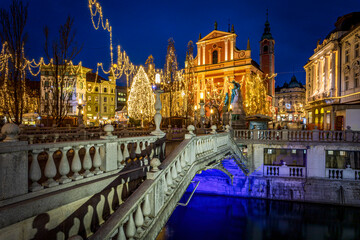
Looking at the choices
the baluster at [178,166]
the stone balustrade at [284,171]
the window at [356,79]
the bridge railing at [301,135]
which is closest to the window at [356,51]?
the window at [356,79]

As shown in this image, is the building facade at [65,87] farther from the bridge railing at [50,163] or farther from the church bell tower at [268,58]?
the church bell tower at [268,58]

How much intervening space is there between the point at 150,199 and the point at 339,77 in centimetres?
3612

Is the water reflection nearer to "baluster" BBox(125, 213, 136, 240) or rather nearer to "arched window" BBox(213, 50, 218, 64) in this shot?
"baluster" BBox(125, 213, 136, 240)

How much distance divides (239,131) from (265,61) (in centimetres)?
5487

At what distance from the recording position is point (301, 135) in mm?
16406

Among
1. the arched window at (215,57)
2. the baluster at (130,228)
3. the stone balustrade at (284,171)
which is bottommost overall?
the stone balustrade at (284,171)

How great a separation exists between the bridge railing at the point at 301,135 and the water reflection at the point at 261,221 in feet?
16.9

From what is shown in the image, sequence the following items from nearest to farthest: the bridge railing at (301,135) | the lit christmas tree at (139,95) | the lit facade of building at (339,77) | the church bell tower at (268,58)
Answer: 1. the bridge railing at (301,135)
2. the lit facade of building at (339,77)
3. the lit christmas tree at (139,95)
4. the church bell tower at (268,58)

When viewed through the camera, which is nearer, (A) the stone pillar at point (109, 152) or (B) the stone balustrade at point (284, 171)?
(A) the stone pillar at point (109, 152)

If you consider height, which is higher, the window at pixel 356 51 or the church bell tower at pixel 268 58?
the church bell tower at pixel 268 58

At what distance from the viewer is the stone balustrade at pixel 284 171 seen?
54.8 ft

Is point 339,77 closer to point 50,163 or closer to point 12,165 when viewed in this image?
point 50,163

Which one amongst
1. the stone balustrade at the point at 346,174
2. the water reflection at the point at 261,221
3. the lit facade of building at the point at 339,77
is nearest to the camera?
the water reflection at the point at 261,221

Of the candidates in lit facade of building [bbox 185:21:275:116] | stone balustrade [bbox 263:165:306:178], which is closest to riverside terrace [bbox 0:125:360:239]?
stone balustrade [bbox 263:165:306:178]
